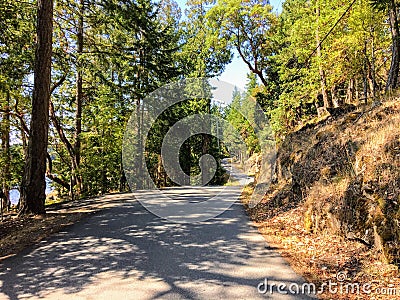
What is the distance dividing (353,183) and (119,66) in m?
8.75

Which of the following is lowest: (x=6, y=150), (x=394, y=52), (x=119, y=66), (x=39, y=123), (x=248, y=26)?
(x=6, y=150)

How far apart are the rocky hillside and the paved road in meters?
1.15

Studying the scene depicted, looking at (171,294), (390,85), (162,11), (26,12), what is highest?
(162,11)

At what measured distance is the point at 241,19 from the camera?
1914cm

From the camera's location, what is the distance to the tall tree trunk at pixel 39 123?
694cm

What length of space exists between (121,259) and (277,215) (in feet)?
13.0

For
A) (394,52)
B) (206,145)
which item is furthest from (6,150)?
(206,145)

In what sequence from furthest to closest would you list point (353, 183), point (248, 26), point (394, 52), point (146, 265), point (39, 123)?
point (248, 26) < point (394, 52) < point (39, 123) < point (353, 183) < point (146, 265)

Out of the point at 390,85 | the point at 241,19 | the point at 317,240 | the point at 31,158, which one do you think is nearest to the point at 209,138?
the point at 241,19

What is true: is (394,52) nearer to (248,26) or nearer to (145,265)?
(145,265)

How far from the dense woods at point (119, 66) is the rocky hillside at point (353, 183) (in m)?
2.39

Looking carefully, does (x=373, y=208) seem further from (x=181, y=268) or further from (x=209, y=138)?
(x=209, y=138)

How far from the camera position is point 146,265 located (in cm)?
400

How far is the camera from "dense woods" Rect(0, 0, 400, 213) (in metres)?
7.63
